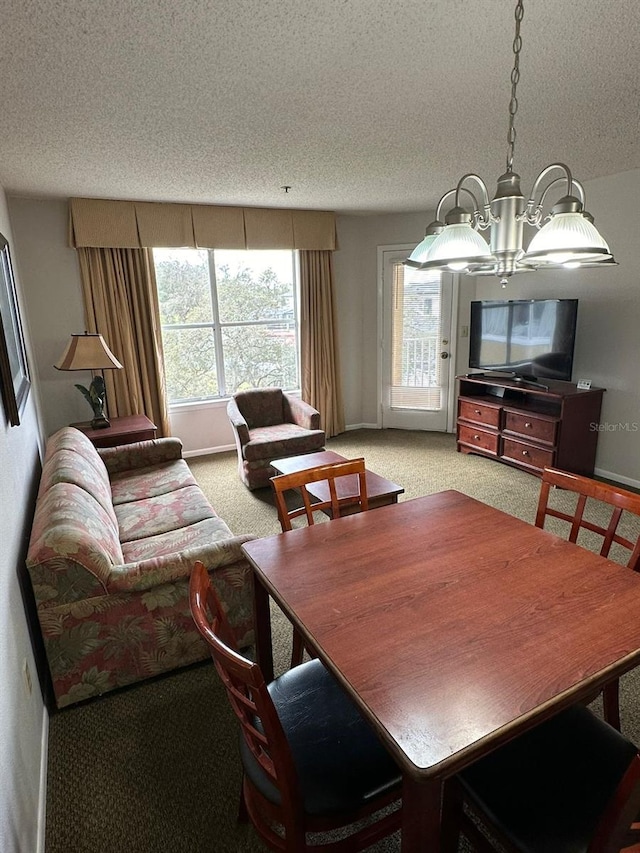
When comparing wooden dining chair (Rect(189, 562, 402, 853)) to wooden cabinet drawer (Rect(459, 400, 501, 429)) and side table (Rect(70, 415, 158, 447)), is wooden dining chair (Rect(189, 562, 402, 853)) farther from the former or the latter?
wooden cabinet drawer (Rect(459, 400, 501, 429))

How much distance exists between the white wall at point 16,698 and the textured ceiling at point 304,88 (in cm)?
143

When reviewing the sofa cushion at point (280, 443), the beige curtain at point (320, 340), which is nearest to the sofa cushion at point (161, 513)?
the sofa cushion at point (280, 443)

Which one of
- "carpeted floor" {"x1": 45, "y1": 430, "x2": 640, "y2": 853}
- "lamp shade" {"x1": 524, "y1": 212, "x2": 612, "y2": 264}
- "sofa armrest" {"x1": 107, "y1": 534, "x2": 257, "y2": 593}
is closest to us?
"lamp shade" {"x1": 524, "y1": 212, "x2": 612, "y2": 264}

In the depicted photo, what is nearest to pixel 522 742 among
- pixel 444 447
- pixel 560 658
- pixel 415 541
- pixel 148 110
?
pixel 560 658

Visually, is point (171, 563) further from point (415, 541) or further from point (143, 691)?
point (415, 541)

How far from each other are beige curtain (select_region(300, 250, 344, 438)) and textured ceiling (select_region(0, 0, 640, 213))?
1.71 meters

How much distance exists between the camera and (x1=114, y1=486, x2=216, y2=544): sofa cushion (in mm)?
2615

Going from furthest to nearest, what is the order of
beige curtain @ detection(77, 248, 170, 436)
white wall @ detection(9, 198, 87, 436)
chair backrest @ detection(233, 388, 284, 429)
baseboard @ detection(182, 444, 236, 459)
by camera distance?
1. baseboard @ detection(182, 444, 236, 459)
2. chair backrest @ detection(233, 388, 284, 429)
3. beige curtain @ detection(77, 248, 170, 436)
4. white wall @ detection(9, 198, 87, 436)

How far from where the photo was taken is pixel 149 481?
329cm

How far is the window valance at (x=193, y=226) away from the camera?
164 inches

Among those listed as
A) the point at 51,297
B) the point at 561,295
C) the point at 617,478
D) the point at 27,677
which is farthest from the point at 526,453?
the point at 51,297

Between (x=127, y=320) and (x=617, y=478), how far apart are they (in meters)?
4.60

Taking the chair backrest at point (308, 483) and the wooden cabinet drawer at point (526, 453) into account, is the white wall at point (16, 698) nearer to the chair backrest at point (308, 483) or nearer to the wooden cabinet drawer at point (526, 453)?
the chair backrest at point (308, 483)

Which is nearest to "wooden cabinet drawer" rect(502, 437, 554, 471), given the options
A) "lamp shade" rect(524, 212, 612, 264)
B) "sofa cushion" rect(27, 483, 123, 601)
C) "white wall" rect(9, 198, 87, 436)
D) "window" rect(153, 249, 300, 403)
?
"window" rect(153, 249, 300, 403)
